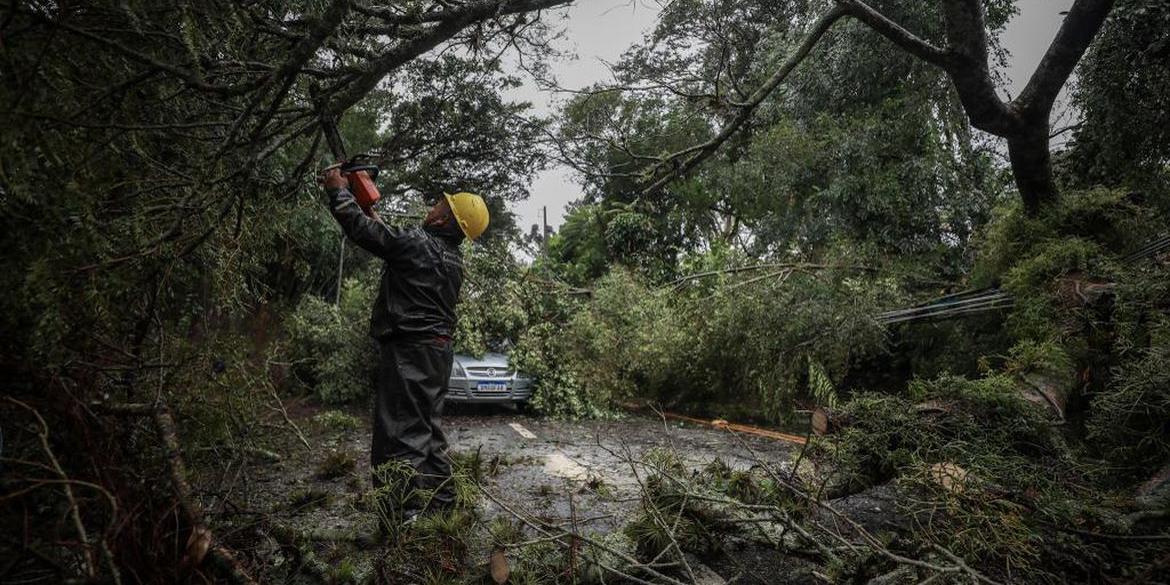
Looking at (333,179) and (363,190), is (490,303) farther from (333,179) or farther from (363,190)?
(333,179)

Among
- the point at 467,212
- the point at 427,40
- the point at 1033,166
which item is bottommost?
the point at 467,212

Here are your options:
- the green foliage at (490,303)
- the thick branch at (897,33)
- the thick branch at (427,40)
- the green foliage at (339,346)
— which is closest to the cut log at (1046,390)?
the thick branch at (897,33)

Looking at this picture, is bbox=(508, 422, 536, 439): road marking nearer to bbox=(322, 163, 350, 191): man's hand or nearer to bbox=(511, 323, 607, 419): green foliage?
bbox=(511, 323, 607, 419): green foliage

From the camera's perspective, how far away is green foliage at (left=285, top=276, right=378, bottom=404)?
352 inches

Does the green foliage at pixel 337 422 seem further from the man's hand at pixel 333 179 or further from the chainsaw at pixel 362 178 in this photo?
the man's hand at pixel 333 179

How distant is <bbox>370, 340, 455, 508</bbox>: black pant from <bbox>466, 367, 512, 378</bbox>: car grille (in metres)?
5.51

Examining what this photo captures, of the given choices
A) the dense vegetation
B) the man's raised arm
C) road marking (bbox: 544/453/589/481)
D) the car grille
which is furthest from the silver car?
the man's raised arm

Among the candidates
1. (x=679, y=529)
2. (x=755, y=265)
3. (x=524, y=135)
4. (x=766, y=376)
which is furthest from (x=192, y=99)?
(x=524, y=135)

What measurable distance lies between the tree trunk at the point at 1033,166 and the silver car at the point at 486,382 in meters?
6.77

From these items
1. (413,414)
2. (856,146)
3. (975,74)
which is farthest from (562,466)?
(856,146)

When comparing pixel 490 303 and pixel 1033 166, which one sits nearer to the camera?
pixel 1033 166

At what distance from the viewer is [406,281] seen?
11.4ft

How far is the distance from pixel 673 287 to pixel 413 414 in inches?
269

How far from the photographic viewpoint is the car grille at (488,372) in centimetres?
899
